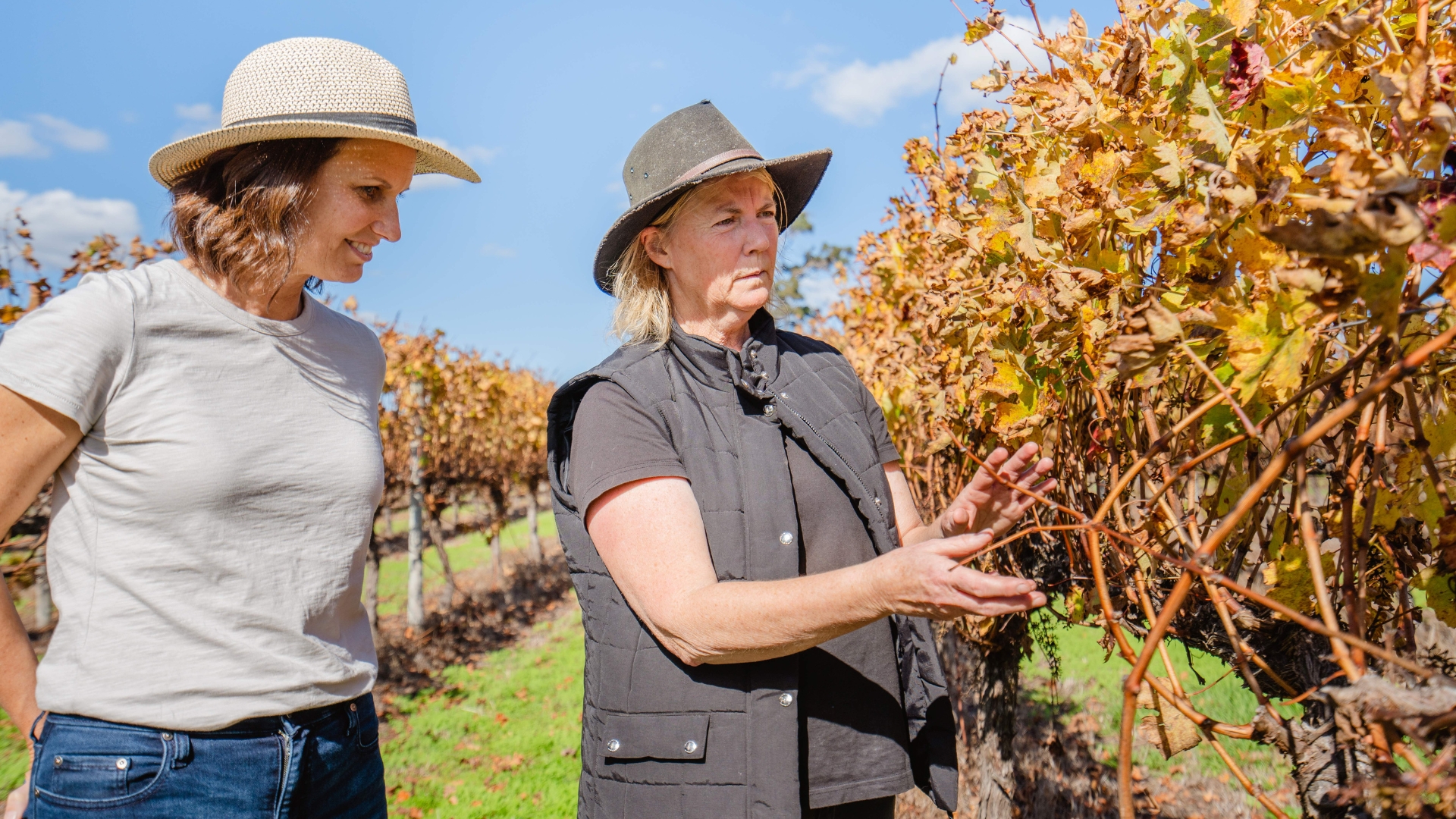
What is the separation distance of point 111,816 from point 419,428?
8695mm

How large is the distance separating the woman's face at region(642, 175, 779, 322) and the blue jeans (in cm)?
116

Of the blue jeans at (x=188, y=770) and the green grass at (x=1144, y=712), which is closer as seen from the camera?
the blue jeans at (x=188, y=770)

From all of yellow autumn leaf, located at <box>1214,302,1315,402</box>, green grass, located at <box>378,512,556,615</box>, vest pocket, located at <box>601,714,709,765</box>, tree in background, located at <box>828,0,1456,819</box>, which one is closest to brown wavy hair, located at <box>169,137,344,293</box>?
vest pocket, located at <box>601,714,709,765</box>

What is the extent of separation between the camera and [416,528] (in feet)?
31.8

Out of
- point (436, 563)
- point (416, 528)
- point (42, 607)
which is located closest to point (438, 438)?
point (416, 528)

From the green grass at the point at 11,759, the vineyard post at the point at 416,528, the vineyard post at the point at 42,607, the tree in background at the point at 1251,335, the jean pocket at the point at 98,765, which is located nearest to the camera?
the tree in background at the point at 1251,335

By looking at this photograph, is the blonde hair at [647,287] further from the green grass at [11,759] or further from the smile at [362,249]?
the green grass at [11,759]

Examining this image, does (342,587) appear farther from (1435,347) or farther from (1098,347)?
(1435,347)

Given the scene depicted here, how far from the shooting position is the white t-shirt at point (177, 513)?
1473 mm

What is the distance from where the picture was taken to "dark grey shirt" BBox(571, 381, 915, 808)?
1.58m

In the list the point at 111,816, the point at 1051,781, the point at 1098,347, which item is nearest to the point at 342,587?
the point at 111,816

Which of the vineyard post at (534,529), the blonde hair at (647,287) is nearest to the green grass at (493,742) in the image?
the blonde hair at (647,287)

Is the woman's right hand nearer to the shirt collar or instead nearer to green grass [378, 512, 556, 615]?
the shirt collar

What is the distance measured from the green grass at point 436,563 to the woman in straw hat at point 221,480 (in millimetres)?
8807
